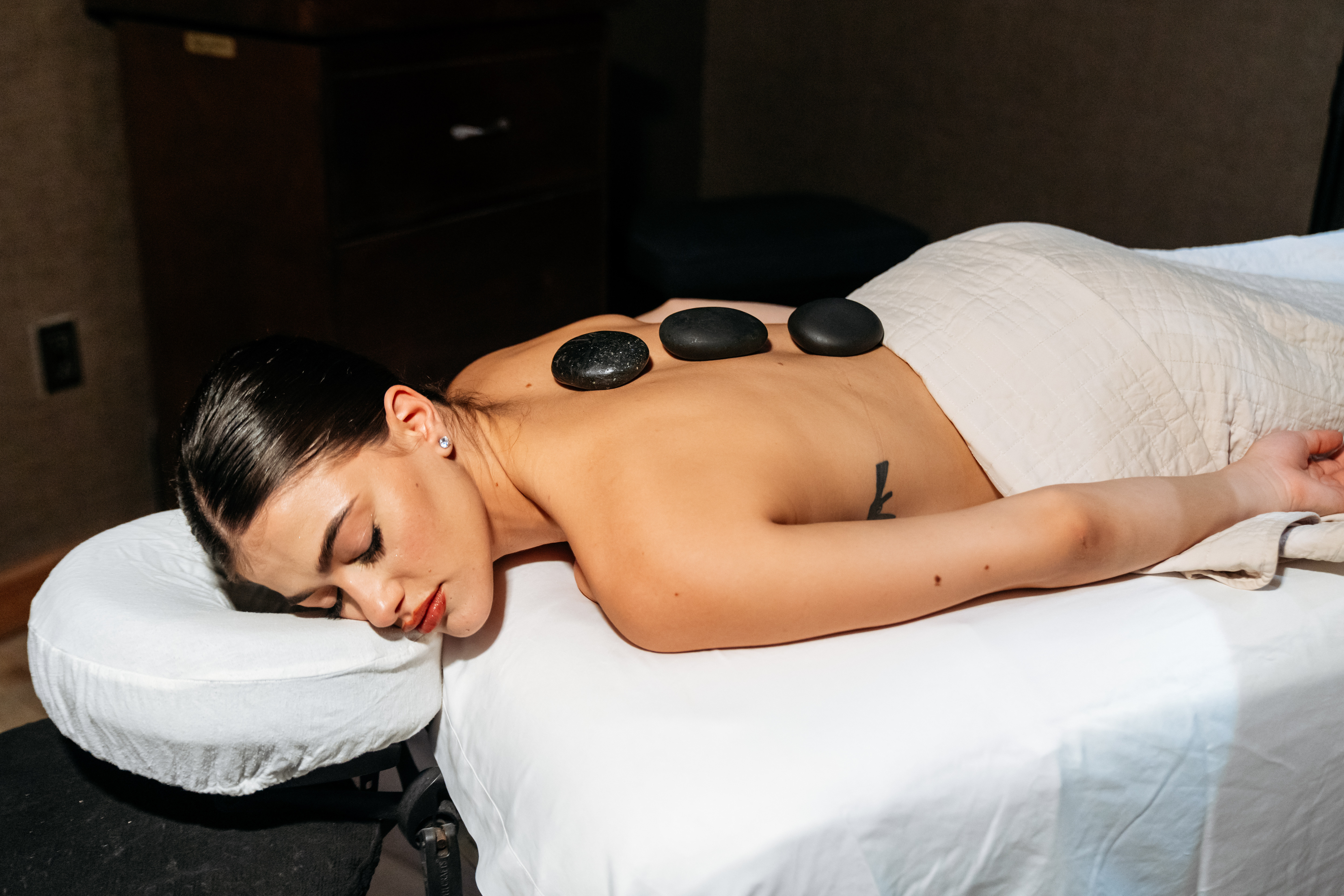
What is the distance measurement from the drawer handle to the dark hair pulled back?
94cm

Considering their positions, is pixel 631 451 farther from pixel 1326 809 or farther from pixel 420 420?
pixel 1326 809

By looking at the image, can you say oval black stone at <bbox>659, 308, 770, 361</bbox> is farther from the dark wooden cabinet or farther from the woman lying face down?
the dark wooden cabinet

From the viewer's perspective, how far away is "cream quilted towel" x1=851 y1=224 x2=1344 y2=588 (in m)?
1.14

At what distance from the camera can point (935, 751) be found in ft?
2.69

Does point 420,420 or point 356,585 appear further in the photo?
point 420,420

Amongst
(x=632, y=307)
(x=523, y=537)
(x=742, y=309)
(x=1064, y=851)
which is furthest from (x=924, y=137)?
(x=1064, y=851)

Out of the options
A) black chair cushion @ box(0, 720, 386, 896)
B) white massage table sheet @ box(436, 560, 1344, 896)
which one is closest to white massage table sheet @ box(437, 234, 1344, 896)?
white massage table sheet @ box(436, 560, 1344, 896)

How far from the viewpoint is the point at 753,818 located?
30.2 inches

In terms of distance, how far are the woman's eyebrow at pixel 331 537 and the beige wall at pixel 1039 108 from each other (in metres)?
1.97

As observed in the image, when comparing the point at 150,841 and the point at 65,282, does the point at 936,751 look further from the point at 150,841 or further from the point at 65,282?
the point at 65,282

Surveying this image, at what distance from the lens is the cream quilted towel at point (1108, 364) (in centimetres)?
114

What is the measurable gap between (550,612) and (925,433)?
44cm

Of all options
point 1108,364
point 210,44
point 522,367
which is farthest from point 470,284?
point 1108,364

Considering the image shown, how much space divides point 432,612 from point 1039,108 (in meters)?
2.09
